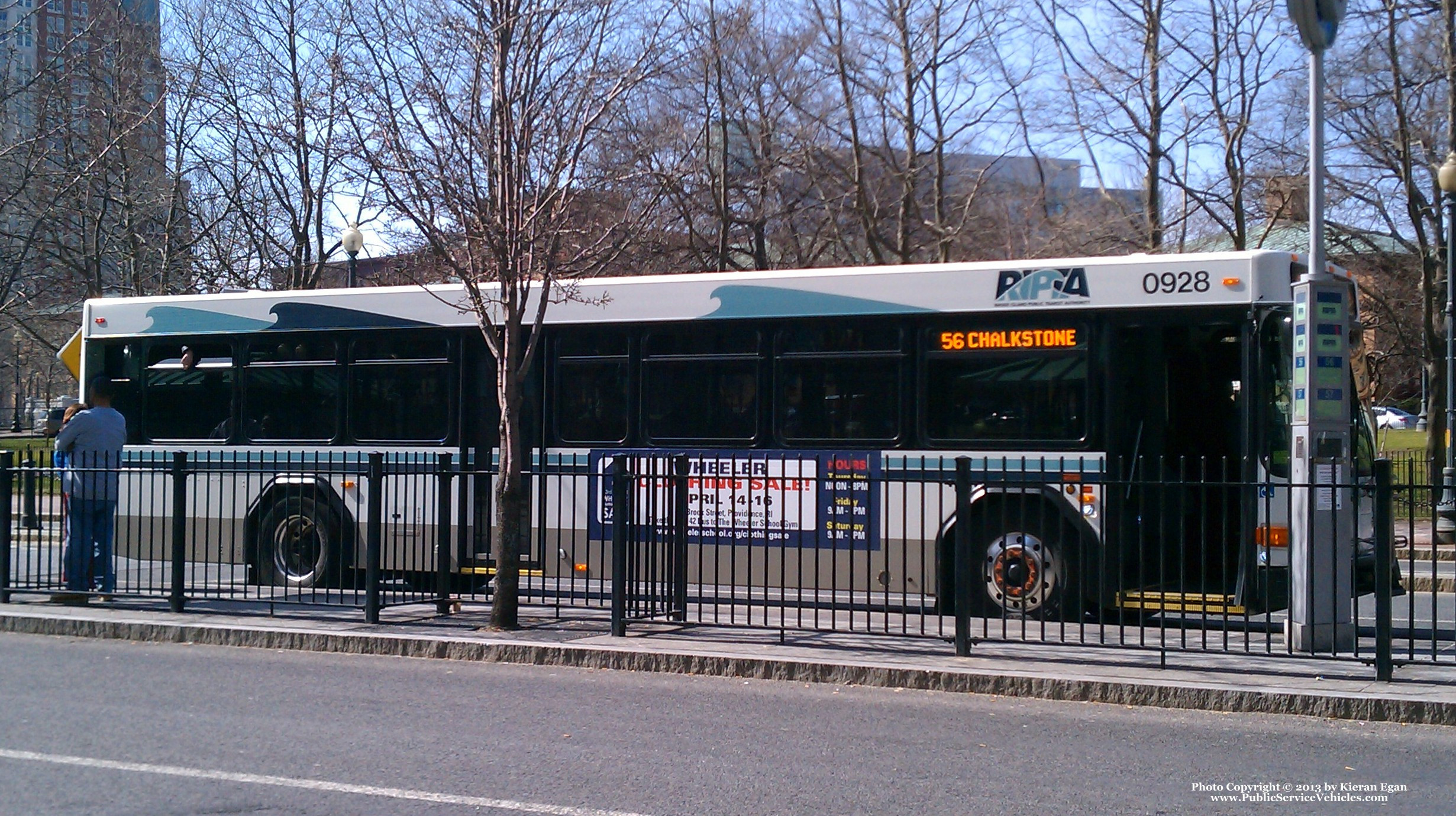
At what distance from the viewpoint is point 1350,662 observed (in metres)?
8.67

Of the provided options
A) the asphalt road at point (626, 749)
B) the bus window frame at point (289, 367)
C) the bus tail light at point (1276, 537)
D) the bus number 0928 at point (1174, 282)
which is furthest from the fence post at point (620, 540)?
the bus tail light at point (1276, 537)

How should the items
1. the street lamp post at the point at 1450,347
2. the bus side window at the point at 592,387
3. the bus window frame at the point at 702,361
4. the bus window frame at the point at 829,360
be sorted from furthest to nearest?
the street lamp post at the point at 1450,347
the bus side window at the point at 592,387
the bus window frame at the point at 702,361
the bus window frame at the point at 829,360

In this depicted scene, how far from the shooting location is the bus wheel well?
12.6 metres

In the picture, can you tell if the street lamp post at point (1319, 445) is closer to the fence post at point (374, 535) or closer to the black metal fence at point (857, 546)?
the black metal fence at point (857, 546)

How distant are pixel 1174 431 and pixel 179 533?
8.66m

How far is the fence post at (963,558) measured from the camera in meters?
8.94

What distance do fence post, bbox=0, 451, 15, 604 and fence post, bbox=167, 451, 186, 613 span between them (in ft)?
5.09

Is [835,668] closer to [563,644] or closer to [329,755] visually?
[563,644]

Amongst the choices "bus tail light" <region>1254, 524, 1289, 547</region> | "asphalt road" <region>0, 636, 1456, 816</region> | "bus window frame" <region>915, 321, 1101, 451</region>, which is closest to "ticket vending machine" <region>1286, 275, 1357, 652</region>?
"bus tail light" <region>1254, 524, 1289, 547</region>

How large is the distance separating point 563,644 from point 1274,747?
5.09 metres

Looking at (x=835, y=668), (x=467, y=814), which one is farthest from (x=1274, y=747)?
(x=467, y=814)

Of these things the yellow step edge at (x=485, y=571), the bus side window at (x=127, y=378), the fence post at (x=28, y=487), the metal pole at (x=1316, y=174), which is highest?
the metal pole at (x=1316, y=174)

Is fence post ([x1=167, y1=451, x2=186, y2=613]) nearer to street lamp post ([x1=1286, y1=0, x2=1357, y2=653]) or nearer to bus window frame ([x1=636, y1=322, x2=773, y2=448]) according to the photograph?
bus window frame ([x1=636, y1=322, x2=773, y2=448])

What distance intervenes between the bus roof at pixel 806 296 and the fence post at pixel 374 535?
1523 mm
